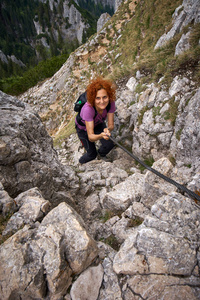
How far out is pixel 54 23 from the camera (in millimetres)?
130250

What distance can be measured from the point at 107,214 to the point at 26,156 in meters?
2.79

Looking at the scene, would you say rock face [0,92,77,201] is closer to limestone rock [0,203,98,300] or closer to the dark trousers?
limestone rock [0,203,98,300]

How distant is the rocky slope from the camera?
214 centimetres

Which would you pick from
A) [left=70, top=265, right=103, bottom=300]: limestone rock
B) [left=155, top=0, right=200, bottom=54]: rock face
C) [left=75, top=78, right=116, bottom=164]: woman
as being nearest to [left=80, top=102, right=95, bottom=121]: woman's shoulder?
[left=75, top=78, right=116, bottom=164]: woman

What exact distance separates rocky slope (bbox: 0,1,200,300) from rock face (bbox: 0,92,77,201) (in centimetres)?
3

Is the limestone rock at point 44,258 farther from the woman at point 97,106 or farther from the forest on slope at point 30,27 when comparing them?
the forest on slope at point 30,27

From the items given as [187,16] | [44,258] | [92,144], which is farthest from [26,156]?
[187,16]

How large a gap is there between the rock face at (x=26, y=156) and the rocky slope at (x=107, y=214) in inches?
1.0

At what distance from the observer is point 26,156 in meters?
4.20

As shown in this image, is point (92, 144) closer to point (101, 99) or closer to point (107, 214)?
point (101, 99)

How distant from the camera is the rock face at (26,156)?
3.73 m

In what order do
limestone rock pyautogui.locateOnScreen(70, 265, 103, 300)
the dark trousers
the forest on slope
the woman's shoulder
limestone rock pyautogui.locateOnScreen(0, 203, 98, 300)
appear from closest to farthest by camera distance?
limestone rock pyautogui.locateOnScreen(0, 203, 98, 300) < limestone rock pyautogui.locateOnScreen(70, 265, 103, 300) < the woman's shoulder < the dark trousers < the forest on slope

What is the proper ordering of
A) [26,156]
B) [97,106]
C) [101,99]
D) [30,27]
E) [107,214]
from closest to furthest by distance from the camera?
[26,156]
[107,214]
[101,99]
[97,106]
[30,27]

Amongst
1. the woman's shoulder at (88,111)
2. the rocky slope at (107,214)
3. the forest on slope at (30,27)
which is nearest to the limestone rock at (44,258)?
the rocky slope at (107,214)
